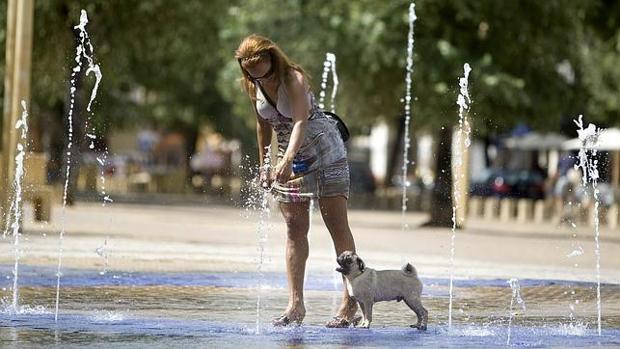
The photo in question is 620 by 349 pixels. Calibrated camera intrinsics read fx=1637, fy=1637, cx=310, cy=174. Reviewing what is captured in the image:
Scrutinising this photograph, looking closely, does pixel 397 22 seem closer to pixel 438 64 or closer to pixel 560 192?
pixel 438 64

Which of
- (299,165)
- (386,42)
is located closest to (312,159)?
(299,165)

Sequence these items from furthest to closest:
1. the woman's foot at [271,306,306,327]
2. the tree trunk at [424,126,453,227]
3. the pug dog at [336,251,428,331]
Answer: the tree trunk at [424,126,453,227] < the woman's foot at [271,306,306,327] < the pug dog at [336,251,428,331]

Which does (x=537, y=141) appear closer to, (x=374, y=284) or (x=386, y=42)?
(x=386, y=42)

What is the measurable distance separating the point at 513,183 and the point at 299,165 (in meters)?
42.7

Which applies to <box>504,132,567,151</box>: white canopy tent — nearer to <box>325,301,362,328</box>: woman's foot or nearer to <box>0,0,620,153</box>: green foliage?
<box>0,0,620,153</box>: green foliage

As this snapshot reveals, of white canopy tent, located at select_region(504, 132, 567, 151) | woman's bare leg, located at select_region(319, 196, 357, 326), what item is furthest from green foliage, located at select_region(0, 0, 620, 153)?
white canopy tent, located at select_region(504, 132, 567, 151)

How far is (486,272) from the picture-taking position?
14594mm

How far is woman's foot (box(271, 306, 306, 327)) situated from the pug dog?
0.35m

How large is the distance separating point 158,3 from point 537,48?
8138 millimetres

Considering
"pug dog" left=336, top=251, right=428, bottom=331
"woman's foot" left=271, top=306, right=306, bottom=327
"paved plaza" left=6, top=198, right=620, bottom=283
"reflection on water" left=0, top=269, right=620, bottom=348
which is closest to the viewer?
"reflection on water" left=0, top=269, right=620, bottom=348

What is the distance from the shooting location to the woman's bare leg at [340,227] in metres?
8.87

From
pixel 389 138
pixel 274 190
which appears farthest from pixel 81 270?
pixel 389 138

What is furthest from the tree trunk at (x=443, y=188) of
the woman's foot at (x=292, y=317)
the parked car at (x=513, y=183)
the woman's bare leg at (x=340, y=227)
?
the woman's foot at (x=292, y=317)

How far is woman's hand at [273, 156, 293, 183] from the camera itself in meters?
8.62
